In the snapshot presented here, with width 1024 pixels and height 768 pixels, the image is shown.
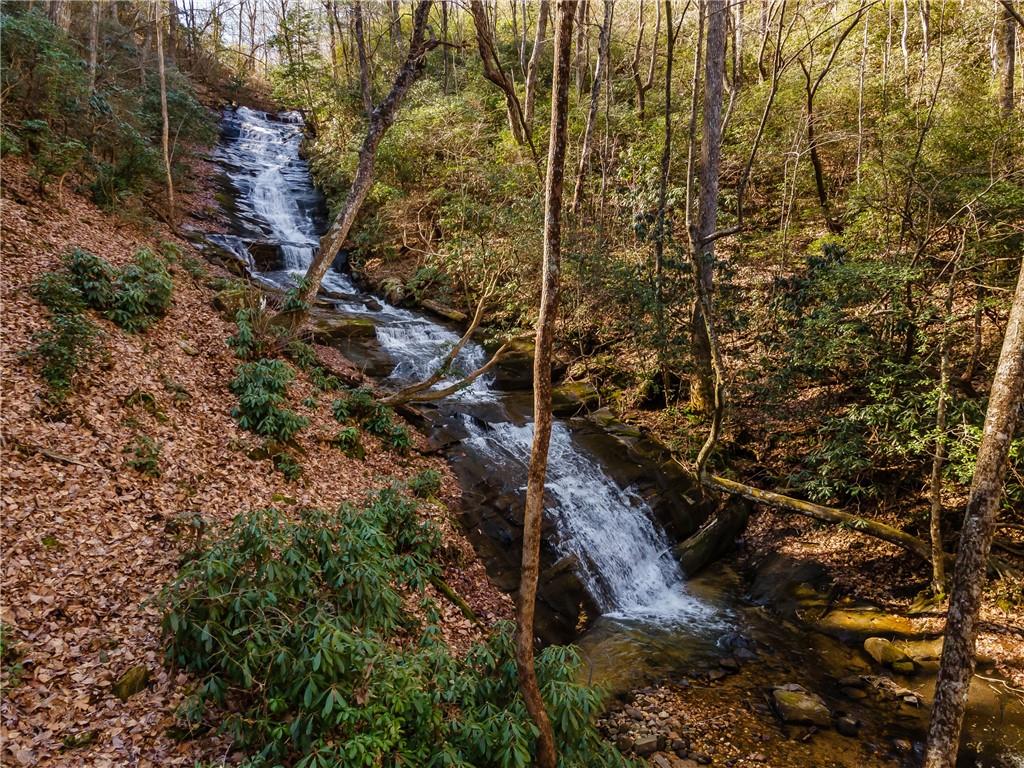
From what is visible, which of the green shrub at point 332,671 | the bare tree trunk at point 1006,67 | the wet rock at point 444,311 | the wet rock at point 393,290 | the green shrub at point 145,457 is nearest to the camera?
the green shrub at point 332,671

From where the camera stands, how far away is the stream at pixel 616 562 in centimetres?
761

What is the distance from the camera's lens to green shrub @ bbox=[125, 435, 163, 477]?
6555 millimetres

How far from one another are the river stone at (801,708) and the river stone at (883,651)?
1.47 metres

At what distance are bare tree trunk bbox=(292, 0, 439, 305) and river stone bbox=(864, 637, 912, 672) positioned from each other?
37.8ft

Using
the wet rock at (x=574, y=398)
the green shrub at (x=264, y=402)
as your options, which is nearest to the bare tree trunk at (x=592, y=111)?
the wet rock at (x=574, y=398)

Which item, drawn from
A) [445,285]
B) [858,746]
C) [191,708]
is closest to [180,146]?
[445,285]

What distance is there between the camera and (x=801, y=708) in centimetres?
708

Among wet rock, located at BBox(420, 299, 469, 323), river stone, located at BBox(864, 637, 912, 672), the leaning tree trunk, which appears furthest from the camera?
wet rock, located at BBox(420, 299, 469, 323)

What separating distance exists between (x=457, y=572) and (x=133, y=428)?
4798mm

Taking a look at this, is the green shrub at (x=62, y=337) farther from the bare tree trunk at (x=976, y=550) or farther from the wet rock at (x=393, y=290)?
the wet rock at (x=393, y=290)

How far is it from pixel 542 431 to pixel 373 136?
8.88 m

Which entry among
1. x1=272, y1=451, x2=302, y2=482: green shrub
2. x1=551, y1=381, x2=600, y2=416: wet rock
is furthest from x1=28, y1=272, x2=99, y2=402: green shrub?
x1=551, y1=381, x2=600, y2=416: wet rock

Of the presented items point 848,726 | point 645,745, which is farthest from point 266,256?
point 848,726

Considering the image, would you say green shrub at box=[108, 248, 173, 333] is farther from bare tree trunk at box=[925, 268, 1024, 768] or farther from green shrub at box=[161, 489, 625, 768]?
bare tree trunk at box=[925, 268, 1024, 768]
